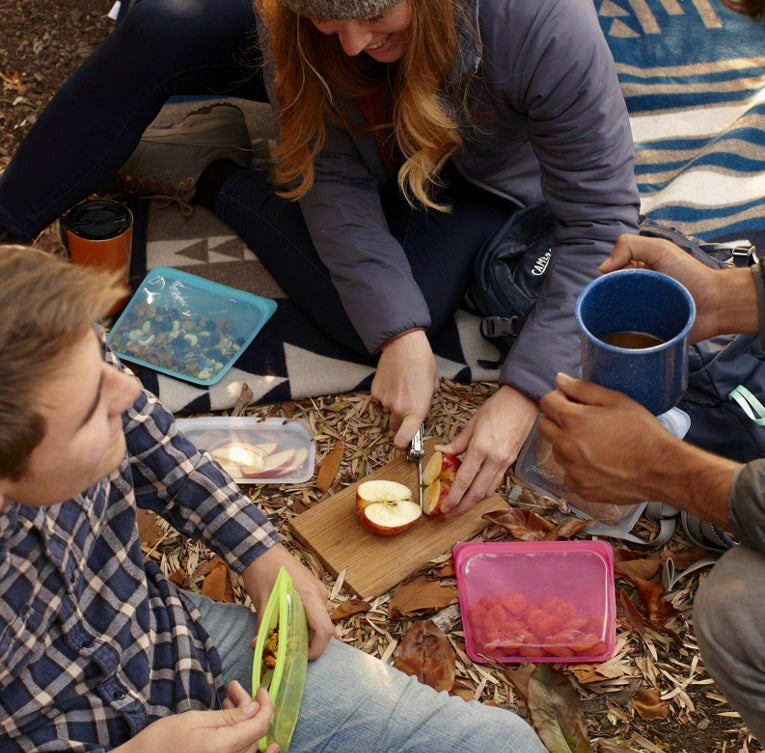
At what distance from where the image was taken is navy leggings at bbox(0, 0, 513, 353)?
2.87 metres

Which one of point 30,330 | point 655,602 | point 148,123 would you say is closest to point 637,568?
point 655,602

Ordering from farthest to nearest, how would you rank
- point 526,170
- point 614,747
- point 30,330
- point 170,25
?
point 526,170 → point 170,25 → point 614,747 → point 30,330

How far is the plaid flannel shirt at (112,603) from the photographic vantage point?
155 cm

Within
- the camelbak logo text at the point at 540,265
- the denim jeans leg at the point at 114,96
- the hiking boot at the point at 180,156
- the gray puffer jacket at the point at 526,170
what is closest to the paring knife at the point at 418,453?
the gray puffer jacket at the point at 526,170

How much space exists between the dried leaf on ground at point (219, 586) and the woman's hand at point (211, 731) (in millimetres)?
791

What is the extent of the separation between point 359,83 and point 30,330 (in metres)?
1.48

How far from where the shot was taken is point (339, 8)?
6.61 ft

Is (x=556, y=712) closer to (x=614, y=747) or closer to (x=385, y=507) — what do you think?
(x=614, y=747)

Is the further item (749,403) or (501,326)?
(501,326)

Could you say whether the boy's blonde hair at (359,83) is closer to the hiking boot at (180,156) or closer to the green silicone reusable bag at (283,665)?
the hiking boot at (180,156)

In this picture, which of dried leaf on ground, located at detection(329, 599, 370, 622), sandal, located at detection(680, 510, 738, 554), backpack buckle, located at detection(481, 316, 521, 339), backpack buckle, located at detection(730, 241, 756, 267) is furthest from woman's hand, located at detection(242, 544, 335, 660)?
backpack buckle, located at detection(730, 241, 756, 267)

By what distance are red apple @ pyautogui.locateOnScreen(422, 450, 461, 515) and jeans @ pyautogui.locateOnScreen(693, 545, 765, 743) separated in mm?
815

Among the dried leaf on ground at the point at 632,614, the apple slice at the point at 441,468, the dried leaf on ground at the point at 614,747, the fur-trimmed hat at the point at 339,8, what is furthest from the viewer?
the apple slice at the point at 441,468

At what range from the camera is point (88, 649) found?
163 cm
